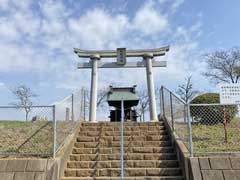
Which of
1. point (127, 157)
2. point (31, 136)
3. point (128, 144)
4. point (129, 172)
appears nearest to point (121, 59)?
point (128, 144)

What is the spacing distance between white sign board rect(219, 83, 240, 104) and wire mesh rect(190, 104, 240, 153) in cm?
26

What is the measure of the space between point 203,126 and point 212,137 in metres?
1.54

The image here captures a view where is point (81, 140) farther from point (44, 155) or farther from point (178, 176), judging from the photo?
point (178, 176)

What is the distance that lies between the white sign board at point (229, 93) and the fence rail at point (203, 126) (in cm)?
26

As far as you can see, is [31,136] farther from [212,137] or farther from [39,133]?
[212,137]

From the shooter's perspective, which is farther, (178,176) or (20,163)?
(178,176)

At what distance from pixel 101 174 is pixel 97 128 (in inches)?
87.2

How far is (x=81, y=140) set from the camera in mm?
6809

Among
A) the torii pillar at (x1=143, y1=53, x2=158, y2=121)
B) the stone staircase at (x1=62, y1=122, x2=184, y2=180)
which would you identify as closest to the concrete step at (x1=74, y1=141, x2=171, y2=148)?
the stone staircase at (x1=62, y1=122, x2=184, y2=180)

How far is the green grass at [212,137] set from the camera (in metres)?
5.70

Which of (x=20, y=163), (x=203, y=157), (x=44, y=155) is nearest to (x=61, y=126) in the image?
(x=44, y=155)

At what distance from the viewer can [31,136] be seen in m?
6.80

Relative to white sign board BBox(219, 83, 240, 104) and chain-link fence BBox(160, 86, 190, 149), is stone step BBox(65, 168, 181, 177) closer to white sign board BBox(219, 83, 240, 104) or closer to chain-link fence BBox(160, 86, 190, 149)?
chain-link fence BBox(160, 86, 190, 149)

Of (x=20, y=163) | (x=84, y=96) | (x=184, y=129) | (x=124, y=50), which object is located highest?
(x=124, y=50)
